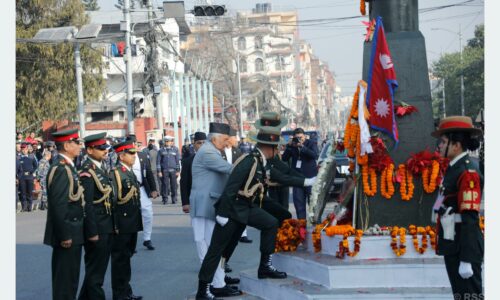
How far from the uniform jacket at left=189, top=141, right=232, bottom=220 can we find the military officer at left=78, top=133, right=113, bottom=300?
1.19m

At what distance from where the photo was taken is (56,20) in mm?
40031

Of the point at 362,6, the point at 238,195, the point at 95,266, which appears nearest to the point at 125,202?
the point at 95,266

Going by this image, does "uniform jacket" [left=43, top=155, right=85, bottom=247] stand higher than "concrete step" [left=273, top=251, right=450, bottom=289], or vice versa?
"uniform jacket" [left=43, top=155, right=85, bottom=247]

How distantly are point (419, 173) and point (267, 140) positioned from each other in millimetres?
1821

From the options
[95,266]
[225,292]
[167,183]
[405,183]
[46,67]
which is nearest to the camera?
[95,266]

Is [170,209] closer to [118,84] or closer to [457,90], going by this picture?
[118,84]

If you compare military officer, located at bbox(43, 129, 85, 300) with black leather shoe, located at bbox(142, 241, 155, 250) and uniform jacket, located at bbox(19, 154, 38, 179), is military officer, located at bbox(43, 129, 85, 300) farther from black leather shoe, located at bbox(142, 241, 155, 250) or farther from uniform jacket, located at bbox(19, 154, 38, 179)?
uniform jacket, located at bbox(19, 154, 38, 179)

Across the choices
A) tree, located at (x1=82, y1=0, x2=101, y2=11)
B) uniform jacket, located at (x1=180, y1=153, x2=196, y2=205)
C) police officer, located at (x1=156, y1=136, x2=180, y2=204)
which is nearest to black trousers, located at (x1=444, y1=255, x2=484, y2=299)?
uniform jacket, located at (x1=180, y1=153, x2=196, y2=205)

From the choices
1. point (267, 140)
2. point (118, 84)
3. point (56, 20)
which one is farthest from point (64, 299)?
point (118, 84)

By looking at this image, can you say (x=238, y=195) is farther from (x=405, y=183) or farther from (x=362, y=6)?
(x=362, y=6)

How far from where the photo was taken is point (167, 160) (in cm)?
2531

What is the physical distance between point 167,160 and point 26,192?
4.41 m

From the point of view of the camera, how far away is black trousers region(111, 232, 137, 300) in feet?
31.8

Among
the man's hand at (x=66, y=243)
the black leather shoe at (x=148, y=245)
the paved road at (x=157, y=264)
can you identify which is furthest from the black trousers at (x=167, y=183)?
the man's hand at (x=66, y=243)
